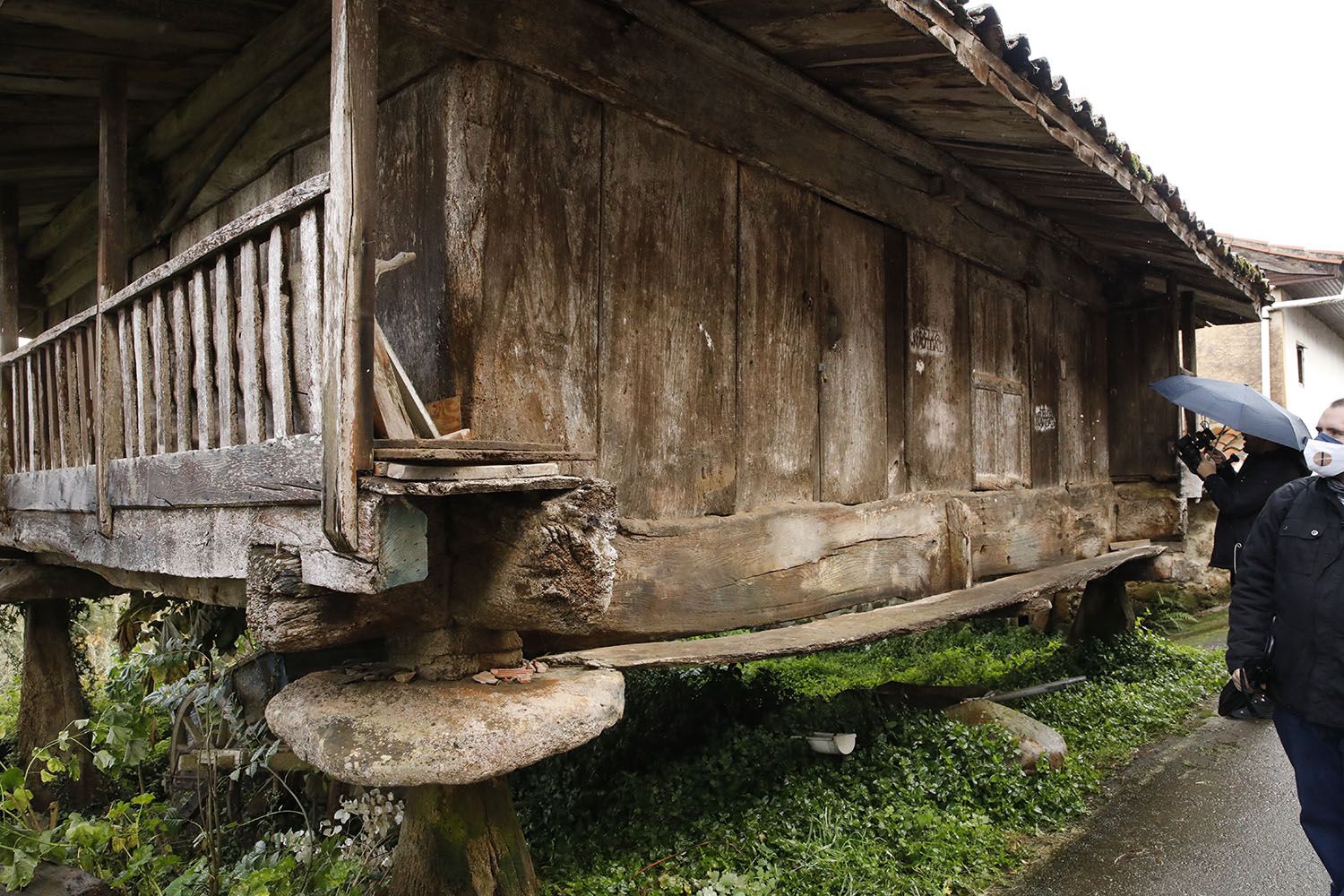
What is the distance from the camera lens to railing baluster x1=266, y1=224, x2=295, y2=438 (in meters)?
2.47

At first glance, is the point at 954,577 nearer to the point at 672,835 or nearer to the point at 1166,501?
the point at 672,835

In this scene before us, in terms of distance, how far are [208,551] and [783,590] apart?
2.19m

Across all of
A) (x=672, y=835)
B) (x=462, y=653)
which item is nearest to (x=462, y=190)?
(x=462, y=653)

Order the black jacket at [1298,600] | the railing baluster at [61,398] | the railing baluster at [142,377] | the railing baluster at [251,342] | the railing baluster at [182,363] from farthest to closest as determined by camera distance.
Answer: the railing baluster at [61,398] → the railing baluster at [142,377] → the railing baluster at [182,363] → the black jacket at [1298,600] → the railing baluster at [251,342]

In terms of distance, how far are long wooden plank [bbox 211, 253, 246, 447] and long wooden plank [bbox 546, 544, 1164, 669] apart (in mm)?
1236

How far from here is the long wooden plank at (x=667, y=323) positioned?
3.20 m

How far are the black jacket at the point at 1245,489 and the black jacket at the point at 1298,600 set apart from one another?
71.1 inches

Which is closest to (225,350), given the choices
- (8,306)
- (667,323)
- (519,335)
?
(519,335)

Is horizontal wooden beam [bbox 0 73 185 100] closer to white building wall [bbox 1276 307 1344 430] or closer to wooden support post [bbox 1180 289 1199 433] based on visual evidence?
wooden support post [bbox 1180 289 1199 433]

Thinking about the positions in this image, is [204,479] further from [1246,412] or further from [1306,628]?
[1246,412]

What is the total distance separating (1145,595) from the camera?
31.1 feet

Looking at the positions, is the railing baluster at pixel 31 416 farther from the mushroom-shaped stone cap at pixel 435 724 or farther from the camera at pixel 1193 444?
the camera at pixel 1193 444

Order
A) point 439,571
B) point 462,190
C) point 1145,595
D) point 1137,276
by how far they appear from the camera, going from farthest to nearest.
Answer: point 1145,595, point 1137,276, point 462,190, point 439,571

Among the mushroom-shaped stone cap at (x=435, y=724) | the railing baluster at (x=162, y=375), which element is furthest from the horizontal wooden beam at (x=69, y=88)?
the mushroom-shaped stone cap at (x=435, y=724)
